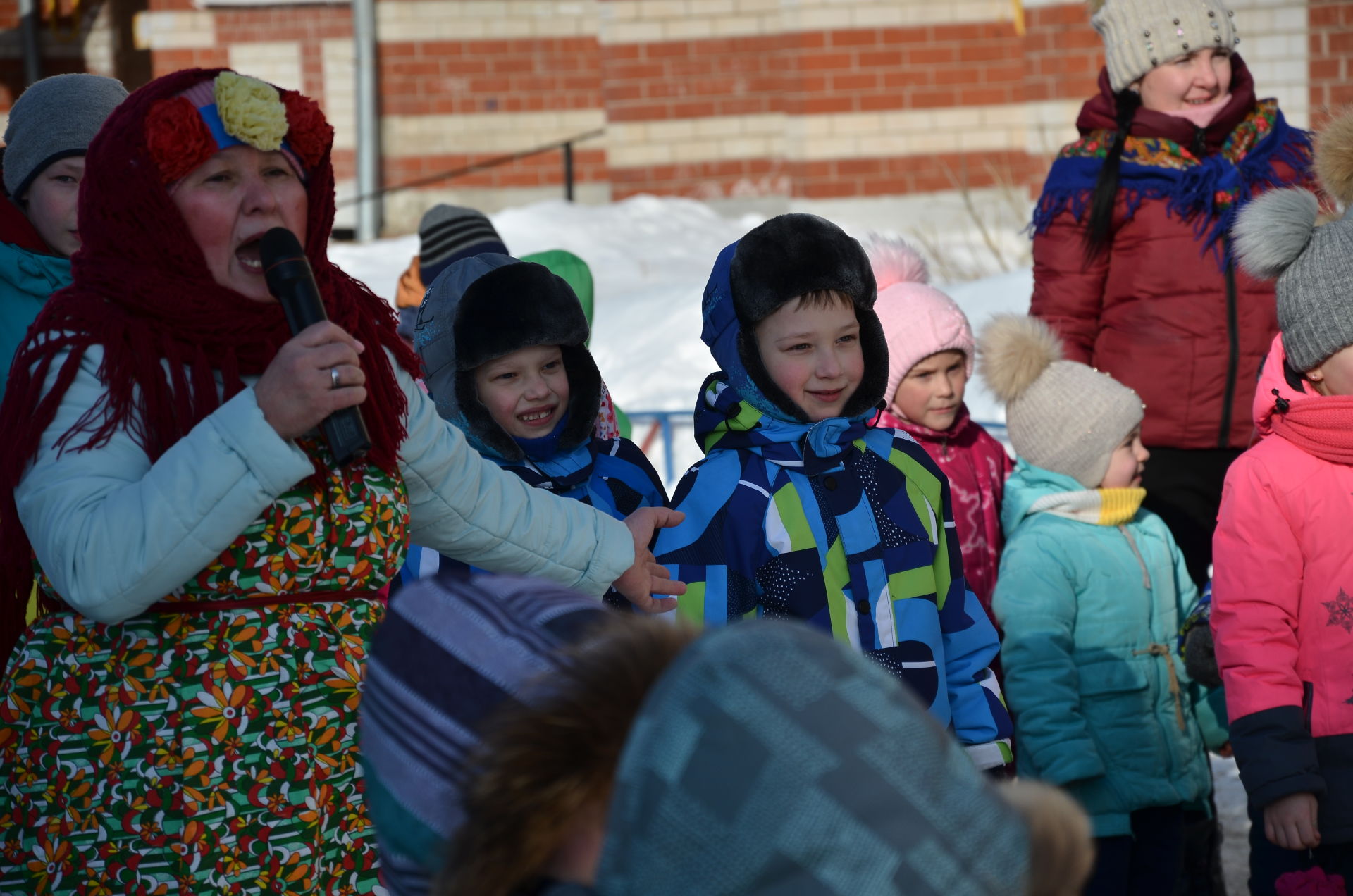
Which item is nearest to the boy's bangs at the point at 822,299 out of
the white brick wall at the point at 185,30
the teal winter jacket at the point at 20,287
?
the teal winter jacket at the point at 20,287

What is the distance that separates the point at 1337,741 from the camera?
3.15 metres

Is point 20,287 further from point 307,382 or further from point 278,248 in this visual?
point 307,382

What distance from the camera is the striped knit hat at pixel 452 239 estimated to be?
231 inches

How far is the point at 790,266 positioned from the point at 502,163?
13.9 meters

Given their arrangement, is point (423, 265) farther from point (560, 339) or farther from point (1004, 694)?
point (1004, 694)

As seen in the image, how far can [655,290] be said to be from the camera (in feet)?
36.9

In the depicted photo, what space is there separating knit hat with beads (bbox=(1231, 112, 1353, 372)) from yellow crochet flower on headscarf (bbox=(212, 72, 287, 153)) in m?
2.22

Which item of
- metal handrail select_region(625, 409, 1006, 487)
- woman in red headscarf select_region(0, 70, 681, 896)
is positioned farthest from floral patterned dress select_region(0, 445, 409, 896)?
metal handrail select_region(625, 409, 1006, 487)

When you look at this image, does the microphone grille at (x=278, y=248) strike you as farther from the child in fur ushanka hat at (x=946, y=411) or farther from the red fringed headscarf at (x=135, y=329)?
the child in fur ushanka hat at (x=946, y=411)

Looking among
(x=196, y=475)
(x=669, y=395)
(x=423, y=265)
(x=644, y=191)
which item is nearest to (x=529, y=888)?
(x=196, y=475)

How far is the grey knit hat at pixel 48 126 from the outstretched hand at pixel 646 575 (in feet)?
5.80

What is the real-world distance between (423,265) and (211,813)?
4303 millimetres

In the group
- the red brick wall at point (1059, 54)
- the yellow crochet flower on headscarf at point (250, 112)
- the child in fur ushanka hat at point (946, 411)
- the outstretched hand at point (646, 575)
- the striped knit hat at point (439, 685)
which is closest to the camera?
the striped knit hat at point (439, 685)

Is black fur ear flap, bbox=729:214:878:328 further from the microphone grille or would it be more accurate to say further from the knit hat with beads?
the microphone grille
